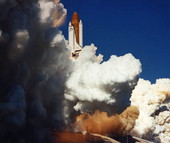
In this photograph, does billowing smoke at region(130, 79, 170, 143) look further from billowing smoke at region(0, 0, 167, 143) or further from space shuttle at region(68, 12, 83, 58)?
billowing smoke at region(0, 0, 167, 143)

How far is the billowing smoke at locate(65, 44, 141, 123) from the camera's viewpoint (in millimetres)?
26672

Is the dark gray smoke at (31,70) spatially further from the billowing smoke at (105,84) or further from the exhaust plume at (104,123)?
the exhaust plume at (104,123)

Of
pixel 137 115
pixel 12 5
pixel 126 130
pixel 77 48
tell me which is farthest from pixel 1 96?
pixel 77 48

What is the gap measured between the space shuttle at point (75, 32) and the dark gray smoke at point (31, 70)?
62.7 feet

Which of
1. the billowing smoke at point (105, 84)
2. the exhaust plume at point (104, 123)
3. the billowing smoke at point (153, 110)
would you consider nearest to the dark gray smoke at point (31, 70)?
the billowing smoke at point (105, 84)

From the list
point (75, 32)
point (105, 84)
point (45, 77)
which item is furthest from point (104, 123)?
point (75, 32)

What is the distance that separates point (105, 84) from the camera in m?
26.8

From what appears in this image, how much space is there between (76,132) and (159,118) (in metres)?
16.8

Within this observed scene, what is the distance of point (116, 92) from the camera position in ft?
88.2

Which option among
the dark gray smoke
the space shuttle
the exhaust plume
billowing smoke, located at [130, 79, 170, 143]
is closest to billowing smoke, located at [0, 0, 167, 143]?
the dark gray smoke

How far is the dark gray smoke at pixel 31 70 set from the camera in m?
22.8

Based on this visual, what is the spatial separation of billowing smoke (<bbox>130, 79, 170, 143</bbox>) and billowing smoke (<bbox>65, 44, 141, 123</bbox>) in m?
14.3

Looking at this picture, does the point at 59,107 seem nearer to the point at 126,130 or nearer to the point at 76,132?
the point at 76,132

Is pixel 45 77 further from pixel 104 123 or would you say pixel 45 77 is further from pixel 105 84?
pixel 104 123
